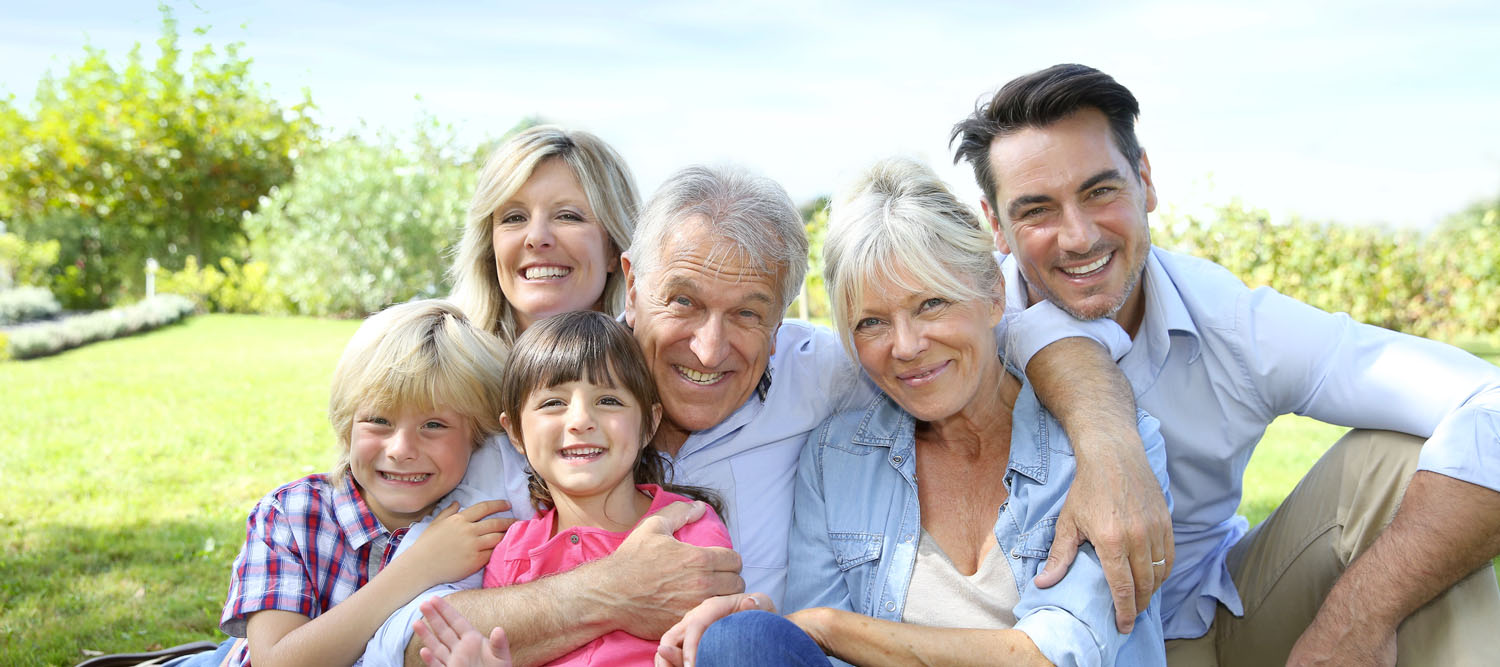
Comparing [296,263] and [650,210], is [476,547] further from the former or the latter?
[296,263]

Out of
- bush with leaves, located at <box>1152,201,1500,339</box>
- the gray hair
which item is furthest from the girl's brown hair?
bush with leaves, located at <box>1152,201,1500,339</box>

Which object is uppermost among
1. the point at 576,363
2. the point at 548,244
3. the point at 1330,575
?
the point at 548,244

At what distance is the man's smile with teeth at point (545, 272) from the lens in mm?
3744

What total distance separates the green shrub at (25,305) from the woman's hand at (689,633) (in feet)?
62.0

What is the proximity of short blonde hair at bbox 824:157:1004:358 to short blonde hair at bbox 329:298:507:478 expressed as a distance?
1.02m

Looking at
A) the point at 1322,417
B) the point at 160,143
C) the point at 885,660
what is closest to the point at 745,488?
the point at 885,660

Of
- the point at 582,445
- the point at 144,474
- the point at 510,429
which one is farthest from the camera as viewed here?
the point at 144,474

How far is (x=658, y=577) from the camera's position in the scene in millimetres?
2527

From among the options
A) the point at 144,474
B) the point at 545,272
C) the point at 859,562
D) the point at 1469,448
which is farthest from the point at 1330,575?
the point at 144,474

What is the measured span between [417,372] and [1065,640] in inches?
73.4

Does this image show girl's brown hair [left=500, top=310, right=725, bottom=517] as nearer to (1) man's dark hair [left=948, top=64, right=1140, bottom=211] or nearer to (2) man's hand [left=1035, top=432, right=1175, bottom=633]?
(2) man's hand [left=1035, top=432, right=1175, bottom=633]

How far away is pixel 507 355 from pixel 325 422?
758cm

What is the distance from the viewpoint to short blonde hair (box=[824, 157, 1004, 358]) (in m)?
2.62

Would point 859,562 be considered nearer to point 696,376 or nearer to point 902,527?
point 902,527
